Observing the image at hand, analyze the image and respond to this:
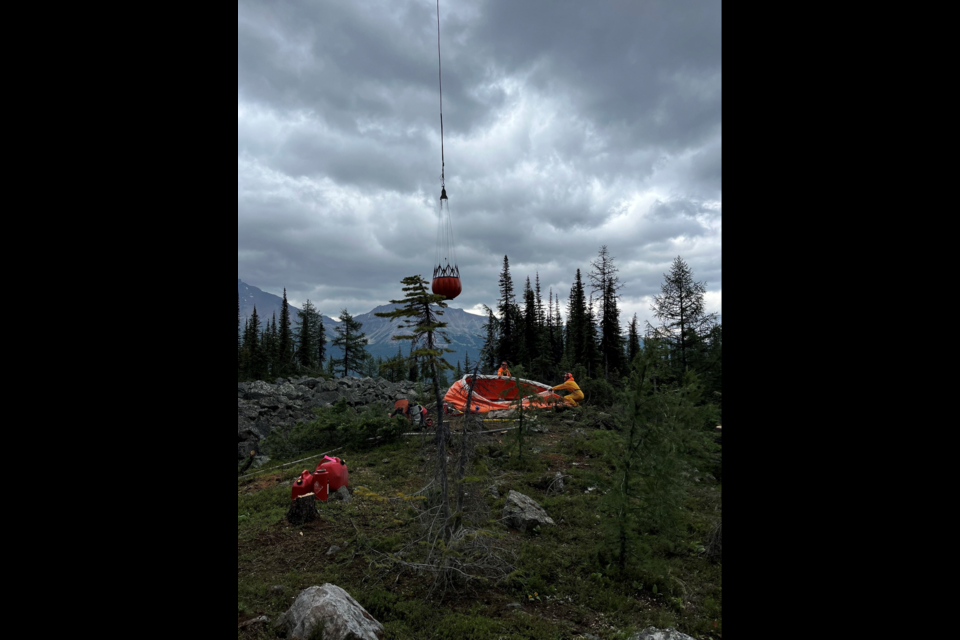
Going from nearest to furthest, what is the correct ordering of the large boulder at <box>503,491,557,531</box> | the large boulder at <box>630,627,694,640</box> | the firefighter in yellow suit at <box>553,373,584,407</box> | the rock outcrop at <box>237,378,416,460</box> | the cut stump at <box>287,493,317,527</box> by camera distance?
the large boulder at <box>630,627,694,640</box>
the large boulder at <box>503,491,557,531</box>
the cut stump at <box>287,493,317,527</box>
the rock outcrop at <box>237,378,416,460</box>
the firefighter in yellow suit at <box>553,373,584,407</box>

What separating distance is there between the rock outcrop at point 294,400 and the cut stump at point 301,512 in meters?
7.45

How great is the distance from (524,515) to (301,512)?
428 centimetres

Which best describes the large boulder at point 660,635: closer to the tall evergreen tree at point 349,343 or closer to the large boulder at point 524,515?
the large boulder at point 524,515

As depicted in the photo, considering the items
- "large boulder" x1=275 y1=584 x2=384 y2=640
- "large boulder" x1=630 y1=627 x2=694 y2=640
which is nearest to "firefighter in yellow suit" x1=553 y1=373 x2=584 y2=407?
"large boulder" x1=630 y1=627 x2=694 y2=640

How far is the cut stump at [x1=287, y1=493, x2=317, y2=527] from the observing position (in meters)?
7.81

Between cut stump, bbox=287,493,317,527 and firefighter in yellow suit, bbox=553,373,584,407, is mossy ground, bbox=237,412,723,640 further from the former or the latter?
firefighter in yellow suit, bbox=553,373,584,407

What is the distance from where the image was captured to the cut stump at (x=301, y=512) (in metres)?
7.81

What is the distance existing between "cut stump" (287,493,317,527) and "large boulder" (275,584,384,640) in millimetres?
3709

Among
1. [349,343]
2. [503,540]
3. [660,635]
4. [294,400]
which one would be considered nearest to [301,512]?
[503,540]

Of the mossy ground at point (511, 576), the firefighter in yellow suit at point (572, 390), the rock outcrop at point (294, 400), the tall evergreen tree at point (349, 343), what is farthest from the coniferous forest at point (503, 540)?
the tall evergreen tree at point (349, 343)
